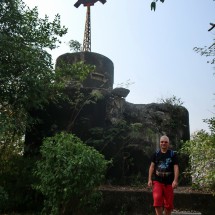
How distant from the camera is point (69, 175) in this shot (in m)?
6.48

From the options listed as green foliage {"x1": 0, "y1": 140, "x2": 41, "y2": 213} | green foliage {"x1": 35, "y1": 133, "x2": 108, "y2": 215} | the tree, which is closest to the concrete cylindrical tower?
the tree

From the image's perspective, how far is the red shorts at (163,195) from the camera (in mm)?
5461

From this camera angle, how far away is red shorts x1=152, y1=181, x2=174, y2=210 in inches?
215

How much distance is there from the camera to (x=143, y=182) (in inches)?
398

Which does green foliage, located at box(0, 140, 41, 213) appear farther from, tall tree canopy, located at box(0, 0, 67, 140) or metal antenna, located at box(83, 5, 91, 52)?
metal antenna, located at box(83, 5, 91, 52)

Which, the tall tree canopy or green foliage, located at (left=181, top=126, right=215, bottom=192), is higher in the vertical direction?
the tall tree canopy

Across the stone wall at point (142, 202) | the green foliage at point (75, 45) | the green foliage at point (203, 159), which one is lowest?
the stone wall at point (142, 202)

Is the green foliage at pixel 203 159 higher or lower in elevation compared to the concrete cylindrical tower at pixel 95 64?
lower

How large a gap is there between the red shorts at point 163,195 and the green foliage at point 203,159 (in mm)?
2175

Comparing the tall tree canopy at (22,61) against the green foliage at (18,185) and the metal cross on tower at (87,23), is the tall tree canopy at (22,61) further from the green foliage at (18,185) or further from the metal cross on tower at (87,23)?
the metal cross on tower at (87,23)

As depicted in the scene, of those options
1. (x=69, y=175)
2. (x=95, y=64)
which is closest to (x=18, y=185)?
(x=69, y=175)

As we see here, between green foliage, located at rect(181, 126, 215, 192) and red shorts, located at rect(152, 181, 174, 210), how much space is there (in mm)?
2175

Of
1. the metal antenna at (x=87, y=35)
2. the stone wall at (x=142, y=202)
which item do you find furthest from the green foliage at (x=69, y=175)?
the metal antenna at (x=87, y=35)

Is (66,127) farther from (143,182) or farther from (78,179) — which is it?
(78,179)
